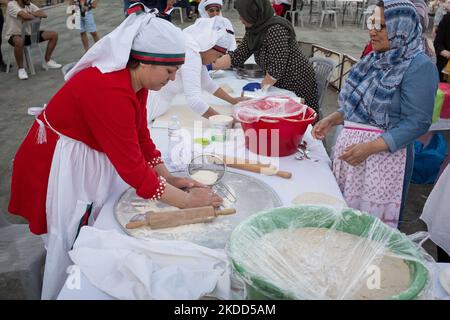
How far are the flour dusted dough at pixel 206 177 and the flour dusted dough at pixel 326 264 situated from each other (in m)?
0.59

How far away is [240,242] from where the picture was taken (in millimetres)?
986

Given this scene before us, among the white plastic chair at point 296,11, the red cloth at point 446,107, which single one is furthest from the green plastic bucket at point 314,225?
the white plastic chair at point 296,11

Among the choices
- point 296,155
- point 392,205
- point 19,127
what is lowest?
point 19,127

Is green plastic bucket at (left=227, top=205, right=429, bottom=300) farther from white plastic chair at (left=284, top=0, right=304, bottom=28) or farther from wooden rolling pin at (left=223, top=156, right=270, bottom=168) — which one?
white plastic chair at (left=284, top=0, right=304, bottom=28)

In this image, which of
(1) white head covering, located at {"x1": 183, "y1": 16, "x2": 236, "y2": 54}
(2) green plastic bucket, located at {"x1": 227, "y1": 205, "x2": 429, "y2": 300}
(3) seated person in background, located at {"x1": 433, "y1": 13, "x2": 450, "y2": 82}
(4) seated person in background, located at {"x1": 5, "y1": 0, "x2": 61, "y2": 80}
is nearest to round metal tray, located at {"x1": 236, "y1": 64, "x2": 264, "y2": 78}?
(1) white head covering, located at {"x1": 183, "y1": 16, "x2": 236, "y2": 54}

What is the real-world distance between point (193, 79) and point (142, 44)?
3.11 ft

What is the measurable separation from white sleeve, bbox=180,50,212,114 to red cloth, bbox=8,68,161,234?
0.71 metres

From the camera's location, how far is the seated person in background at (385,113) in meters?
1.71

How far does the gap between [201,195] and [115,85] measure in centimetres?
50

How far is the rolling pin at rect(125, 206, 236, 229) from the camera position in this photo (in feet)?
4.41

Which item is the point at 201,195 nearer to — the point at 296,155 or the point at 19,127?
the point at 296,155

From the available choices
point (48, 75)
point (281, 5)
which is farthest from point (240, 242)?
point (281, 5)

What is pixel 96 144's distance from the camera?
5.11ft

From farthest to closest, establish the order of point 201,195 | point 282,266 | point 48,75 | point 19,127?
1. point 48,75
2. point 19,127
3. point 201,195
4. point 282,266
